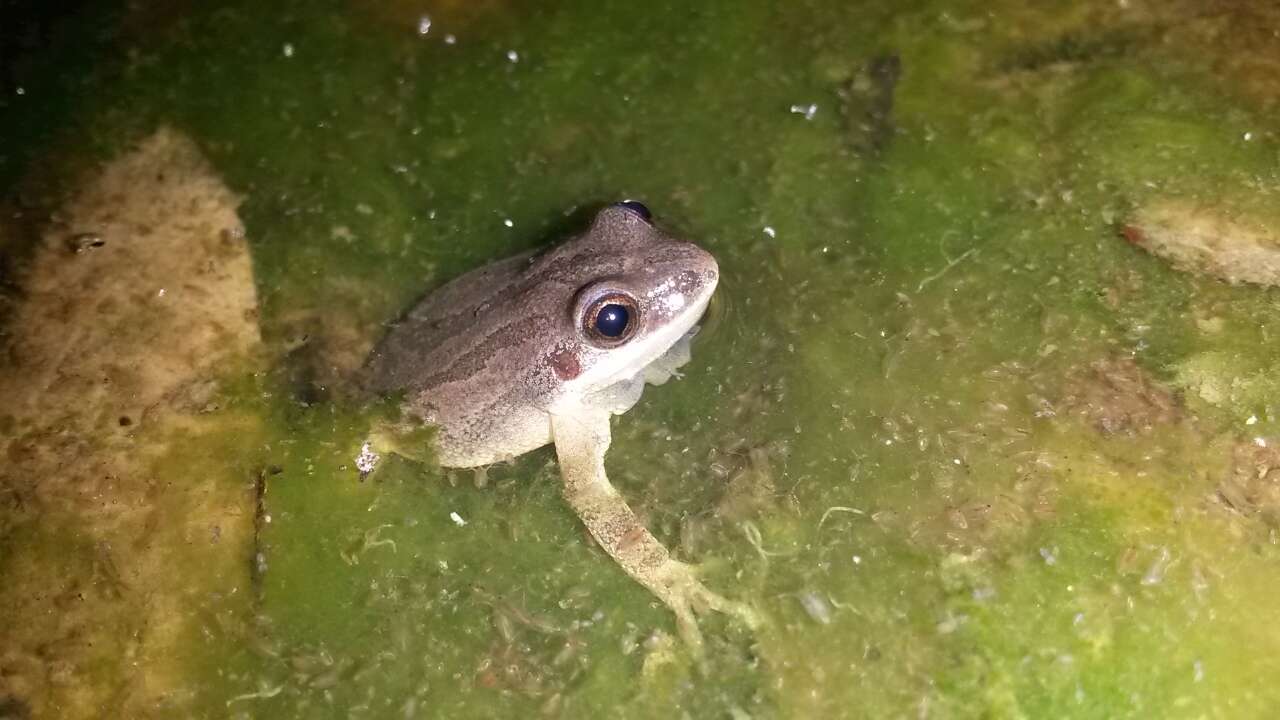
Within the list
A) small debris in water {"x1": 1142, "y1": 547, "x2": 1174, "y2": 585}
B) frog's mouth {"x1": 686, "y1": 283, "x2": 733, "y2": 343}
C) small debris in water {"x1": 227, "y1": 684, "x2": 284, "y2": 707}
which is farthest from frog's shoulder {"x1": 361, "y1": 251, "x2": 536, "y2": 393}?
small debris in water {"x1": 1142, "y1": 547, "x2": 1174, "y2": 585}

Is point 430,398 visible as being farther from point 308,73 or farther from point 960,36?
point 960,36

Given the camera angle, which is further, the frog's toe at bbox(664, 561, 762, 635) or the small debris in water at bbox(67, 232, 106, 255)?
the small debris in water at bbox(67, 232, 106, 255)

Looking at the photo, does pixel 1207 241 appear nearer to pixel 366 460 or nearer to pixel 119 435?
pixel 366 460

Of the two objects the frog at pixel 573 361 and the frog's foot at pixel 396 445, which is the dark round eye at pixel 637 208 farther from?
the frog's foot at pixel 396 445

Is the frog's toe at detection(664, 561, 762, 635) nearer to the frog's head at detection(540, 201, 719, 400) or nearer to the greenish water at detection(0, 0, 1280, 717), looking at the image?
the greenish water at detection(0, 0, 1280, 717)

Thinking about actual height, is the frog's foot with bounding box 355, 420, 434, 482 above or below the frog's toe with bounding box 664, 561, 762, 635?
above

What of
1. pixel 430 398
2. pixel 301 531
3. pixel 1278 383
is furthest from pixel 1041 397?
pixel 301 531

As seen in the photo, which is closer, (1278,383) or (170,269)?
(1278,383)
